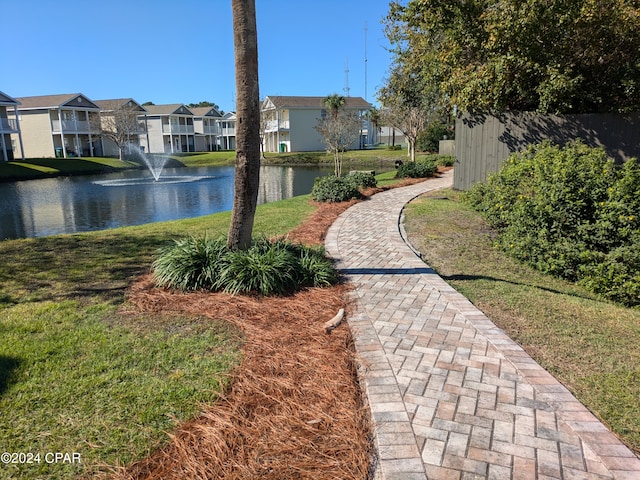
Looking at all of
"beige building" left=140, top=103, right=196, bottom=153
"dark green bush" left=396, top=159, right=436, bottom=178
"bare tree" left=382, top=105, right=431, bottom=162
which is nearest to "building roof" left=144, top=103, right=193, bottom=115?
"beige building" left=140, top=103, right=196, bottom=153

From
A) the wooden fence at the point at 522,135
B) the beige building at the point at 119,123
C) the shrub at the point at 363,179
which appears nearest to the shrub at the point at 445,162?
the shrub at the point at 363,179

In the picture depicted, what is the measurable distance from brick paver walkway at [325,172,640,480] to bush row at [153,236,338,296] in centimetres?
71

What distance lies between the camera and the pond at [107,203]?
Answer: 43.3 feet

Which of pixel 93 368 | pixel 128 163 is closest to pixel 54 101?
pixel 128 163

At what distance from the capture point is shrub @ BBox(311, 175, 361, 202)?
12242 mm

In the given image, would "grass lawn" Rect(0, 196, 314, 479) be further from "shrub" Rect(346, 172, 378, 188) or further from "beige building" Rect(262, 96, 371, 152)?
"beige building" Rect(262, 96, 371, 152)

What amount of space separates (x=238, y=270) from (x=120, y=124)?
45.5m

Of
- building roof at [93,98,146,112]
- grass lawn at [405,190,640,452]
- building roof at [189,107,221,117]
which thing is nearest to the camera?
grass lawn at [405,190,640,452]

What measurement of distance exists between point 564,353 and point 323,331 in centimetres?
205

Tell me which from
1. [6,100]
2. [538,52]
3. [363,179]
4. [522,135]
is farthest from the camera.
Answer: [6,100]

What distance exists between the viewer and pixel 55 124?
44.5 m

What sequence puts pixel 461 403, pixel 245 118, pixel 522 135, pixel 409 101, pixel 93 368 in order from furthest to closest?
pixel 409 101 < pixel 522 135 < pixel 245 118 < pixel 93 368 < pixel 461 403

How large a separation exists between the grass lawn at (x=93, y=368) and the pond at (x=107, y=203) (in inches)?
317

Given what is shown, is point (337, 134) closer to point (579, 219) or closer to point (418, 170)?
point (418, 170)
